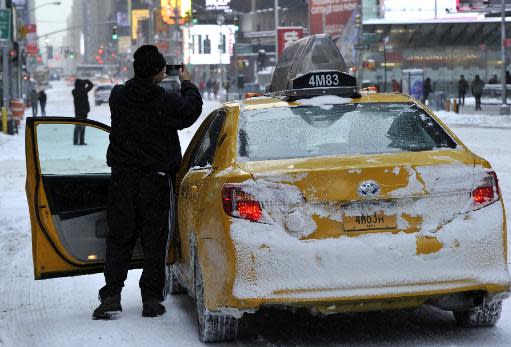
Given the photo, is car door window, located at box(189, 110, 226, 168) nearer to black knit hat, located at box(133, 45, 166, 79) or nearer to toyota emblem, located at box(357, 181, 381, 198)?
black knit hat, located at box(133, 45, 166, 79)

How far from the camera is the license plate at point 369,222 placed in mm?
5449

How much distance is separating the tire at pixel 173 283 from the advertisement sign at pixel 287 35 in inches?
1760

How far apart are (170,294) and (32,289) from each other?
47.9 inches

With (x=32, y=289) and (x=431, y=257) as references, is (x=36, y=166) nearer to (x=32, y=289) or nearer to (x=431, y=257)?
(x=32, y=289)

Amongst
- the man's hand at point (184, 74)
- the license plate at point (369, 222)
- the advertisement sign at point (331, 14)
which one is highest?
the advertisement sign at point (331, 14)

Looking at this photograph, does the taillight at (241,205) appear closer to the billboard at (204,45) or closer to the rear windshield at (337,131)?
the rear windshield at (337,131)

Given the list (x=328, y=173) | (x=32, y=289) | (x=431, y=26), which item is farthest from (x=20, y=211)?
(x=431, y=26)

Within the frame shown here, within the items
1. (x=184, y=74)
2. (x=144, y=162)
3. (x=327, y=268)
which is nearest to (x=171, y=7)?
(x=184, y=74)

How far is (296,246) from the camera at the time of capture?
5.40 metres

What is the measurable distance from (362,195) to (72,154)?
1911cm

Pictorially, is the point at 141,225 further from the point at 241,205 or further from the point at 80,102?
the point at 80,102

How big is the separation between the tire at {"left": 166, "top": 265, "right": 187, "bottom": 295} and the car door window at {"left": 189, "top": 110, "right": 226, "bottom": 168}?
0.93 meters

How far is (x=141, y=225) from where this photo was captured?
6.70 meters

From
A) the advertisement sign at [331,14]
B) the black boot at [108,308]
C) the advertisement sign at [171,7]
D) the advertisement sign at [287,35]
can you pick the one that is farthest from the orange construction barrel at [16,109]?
the advertisement sign at [171,7]
